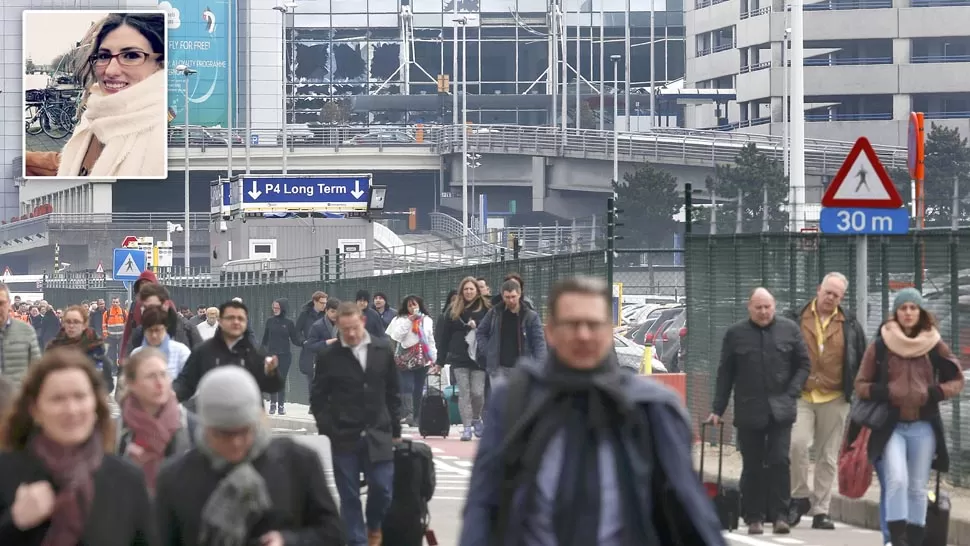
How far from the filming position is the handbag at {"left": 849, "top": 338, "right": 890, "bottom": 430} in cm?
1166

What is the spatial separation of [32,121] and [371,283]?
7378cm

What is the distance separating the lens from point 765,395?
13375 millimetres

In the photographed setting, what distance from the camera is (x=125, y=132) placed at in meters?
101

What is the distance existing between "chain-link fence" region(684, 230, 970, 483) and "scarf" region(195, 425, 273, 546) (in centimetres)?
862

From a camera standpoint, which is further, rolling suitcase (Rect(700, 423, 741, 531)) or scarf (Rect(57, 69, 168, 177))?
scarf (Rect(57, 69, 168, 177))

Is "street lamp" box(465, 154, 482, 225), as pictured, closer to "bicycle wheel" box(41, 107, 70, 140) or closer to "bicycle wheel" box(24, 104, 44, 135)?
"bicycle wheel" box(41, 107, 70, 140)

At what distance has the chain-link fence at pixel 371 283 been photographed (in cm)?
2411

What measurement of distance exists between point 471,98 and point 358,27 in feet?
27.3

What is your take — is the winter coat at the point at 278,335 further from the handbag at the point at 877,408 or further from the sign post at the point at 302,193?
the sign post at the point at 302,193

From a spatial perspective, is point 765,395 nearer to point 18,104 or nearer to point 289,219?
point 289,219

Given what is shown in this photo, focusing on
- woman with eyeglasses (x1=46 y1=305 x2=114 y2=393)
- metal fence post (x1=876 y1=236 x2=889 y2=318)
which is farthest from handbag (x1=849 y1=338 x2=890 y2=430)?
woman with eyeglasses (x1=46 y1=305 x2=114 y2=393)

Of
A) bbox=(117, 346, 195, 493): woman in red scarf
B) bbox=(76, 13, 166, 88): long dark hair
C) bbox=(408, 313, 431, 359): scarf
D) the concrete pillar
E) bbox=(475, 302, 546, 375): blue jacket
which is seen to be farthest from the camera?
the concrete pillar

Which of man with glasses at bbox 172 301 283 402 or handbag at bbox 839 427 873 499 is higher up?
man with glasses at bbox 172 301 283 402

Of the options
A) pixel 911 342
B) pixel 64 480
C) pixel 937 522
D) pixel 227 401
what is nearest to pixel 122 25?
pixel 937 522
